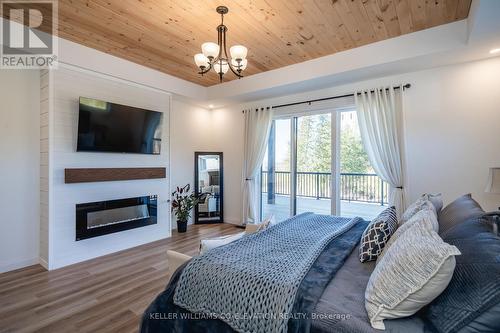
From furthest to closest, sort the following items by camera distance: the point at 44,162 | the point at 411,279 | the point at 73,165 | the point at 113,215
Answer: the point at 113,215 → the point at 73,165 → the point at 44,162 → the point at 411,279

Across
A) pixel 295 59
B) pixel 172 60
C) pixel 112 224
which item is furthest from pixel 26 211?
pixel 295 59

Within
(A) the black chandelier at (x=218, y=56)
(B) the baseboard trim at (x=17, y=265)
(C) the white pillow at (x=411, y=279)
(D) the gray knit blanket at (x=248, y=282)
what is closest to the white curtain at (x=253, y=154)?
(A) the black chandelier at (x=218, y=56)

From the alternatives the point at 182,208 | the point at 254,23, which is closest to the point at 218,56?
the point at 254,23

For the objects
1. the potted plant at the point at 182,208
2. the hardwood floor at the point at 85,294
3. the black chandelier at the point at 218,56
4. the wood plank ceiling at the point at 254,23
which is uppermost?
the wood plank ceiling at the point at 254,23

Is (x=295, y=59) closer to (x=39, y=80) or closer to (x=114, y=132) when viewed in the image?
(x=114, y=132)

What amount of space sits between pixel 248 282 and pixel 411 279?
756 millimetres

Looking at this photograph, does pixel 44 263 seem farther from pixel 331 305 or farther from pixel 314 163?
pixel 314 163

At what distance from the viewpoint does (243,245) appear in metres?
1.81

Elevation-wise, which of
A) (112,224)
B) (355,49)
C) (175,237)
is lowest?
(175,237)

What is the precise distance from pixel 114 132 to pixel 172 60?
1.34 metres

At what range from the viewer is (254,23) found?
270 centimetres

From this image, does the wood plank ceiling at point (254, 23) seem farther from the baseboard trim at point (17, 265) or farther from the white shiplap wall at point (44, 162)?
the baseboard trim at point (17, 265)

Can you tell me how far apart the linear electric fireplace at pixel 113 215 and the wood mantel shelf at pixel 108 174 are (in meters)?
0.33

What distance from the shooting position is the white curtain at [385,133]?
3369 millimetres
